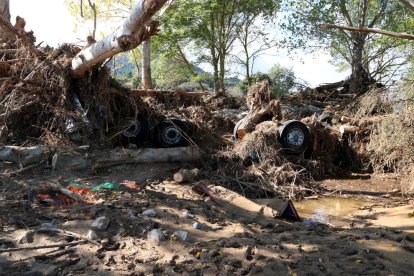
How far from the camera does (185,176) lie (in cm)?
685

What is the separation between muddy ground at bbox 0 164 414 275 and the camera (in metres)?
3.37

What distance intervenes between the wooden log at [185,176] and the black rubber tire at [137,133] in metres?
1.83

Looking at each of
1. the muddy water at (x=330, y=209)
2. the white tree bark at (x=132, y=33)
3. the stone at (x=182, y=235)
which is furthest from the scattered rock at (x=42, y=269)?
the muddy water at (x=330, y=209)

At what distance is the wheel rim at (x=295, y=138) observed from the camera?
28.0 feet

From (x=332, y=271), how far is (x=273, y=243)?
79 centimetres

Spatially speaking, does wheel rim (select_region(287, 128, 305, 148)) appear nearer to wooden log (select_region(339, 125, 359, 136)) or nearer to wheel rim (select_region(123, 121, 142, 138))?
wooden log (select_region(339, 125, 359, 136))

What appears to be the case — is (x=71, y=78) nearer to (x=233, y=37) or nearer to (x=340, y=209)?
(x=340, y=209)

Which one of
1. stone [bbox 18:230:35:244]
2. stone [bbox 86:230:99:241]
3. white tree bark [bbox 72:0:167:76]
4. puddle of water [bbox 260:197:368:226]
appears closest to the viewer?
stone [bbox 18:230:35:244]

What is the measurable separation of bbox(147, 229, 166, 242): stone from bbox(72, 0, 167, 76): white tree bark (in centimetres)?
233

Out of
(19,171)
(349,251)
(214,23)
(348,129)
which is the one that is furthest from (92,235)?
(214,23)

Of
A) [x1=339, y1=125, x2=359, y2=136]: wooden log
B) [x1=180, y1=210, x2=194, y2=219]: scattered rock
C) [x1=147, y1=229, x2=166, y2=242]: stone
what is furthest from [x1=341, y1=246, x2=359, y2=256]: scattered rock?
[x1=339, y1=125, x2=359, y2=136]: wooden log

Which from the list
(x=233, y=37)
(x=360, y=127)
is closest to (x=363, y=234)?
(x=360, y=127)

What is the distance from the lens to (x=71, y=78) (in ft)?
25.9

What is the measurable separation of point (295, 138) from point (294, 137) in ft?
0.11
